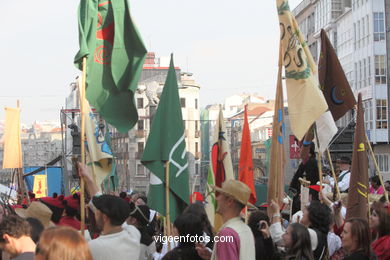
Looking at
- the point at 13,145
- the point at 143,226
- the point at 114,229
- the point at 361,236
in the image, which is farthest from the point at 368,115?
the point at 114,229

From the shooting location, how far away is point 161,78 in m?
88.1

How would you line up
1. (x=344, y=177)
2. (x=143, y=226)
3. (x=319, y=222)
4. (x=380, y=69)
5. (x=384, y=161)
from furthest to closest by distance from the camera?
(x=384, y=161) → (x=380, y=69) → (x=344, y=177) → (x=143, y=226) → (x=319, y=222)

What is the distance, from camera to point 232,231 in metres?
5.93

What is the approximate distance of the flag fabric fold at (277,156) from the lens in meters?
8.80

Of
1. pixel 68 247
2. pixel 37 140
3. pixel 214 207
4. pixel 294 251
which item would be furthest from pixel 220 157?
pixel 37 140

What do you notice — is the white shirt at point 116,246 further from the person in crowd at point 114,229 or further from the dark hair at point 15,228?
the dark hair at point 15,228

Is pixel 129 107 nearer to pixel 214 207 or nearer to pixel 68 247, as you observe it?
pixel 214 207

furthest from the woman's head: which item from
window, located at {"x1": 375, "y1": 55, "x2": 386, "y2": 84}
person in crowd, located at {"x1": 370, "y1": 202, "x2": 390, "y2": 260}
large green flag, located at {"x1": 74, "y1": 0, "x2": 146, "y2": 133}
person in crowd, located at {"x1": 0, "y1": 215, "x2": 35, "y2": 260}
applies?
window, located at {"x1": 375, "y1": 55, "x2": 386, "y2": 84}

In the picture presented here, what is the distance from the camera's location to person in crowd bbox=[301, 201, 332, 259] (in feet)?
24.7

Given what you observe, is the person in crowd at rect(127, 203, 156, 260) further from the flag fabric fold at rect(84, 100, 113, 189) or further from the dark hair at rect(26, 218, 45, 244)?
the dark hair at rect(26, 218, 45, 244)

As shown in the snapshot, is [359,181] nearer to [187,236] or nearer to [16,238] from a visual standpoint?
[187,236]

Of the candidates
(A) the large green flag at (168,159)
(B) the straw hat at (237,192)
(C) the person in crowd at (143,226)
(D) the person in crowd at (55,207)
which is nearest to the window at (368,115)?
(A) the large green flag at (168,159)

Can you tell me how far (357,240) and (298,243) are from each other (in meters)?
0.66

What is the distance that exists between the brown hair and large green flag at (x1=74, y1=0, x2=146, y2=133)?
5.11m
